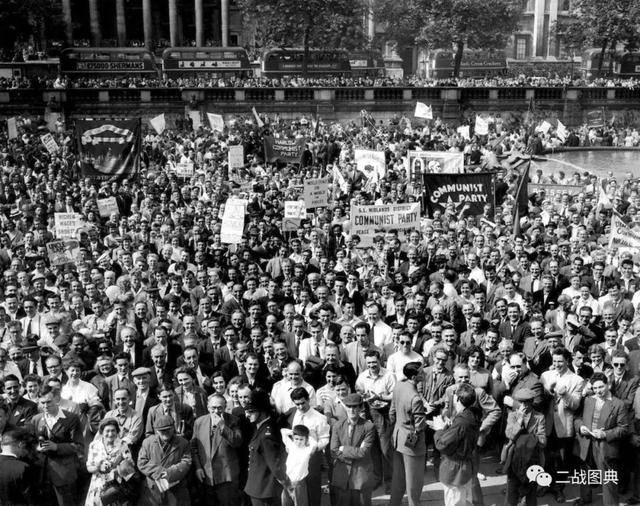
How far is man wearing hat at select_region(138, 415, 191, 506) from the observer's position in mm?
6492

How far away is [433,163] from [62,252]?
1014 cm

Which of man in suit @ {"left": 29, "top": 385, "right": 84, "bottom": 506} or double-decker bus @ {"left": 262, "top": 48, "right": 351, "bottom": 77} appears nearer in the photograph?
man in suit @ {"left": 29, "top": 385, "right": 84, "bottom": 506}

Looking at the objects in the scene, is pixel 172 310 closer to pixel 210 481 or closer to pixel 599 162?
pixel 210 481

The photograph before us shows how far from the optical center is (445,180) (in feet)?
53.1

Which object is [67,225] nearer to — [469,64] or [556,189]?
[556,189]

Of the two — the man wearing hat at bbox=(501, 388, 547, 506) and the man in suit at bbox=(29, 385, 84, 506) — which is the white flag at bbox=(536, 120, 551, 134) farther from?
the man in suit at bbox=(29, 385, 84, 506)

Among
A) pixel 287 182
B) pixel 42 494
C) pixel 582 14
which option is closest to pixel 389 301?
pixel 42 494

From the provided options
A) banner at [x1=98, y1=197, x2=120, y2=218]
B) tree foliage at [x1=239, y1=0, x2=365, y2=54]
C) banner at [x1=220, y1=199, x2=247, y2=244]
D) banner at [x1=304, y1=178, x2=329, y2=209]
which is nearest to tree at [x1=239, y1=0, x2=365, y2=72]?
tree foliage at [x1=239, y1=0, x2=365, y2=54]

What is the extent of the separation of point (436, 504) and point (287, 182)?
15130mm

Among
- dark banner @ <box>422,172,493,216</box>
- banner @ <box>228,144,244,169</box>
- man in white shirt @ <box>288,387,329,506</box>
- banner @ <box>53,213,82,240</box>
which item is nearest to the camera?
man in white shirt @ <box>288,387,329,506</box>

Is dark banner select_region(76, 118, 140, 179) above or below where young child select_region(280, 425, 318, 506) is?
above

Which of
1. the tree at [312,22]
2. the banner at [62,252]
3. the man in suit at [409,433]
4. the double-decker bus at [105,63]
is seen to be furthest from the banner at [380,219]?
the double-decker bus at [105,63]

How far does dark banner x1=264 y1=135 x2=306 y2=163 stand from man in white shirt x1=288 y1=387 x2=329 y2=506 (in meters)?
16.6

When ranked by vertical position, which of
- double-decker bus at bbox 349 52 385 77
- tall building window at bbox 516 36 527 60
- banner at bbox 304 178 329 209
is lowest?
banner at bbox 304 178 329 209
